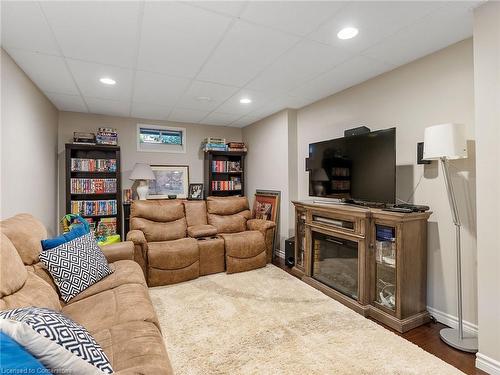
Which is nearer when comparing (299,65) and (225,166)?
(299,65)

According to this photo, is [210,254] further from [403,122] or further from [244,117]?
[403,122]

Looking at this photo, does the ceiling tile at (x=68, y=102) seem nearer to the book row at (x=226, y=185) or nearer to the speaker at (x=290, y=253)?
the book row at (x=226, y=185)

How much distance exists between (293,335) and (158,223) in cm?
244

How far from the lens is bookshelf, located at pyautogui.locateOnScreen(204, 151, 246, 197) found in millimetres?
4917

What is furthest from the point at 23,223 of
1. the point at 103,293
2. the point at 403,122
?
the point at 403,122

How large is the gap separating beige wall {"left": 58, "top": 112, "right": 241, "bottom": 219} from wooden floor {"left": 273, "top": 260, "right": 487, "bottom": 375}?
400cm

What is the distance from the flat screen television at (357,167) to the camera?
2438 mm

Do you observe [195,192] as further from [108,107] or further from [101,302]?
[101,302]

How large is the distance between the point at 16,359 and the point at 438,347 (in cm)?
249

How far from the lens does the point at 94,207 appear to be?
4148 mm

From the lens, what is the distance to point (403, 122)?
261cm

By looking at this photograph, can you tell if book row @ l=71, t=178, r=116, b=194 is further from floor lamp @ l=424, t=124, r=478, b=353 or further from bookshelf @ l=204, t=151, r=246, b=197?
floor lamp @ l=424, t=124, r=478, b=353

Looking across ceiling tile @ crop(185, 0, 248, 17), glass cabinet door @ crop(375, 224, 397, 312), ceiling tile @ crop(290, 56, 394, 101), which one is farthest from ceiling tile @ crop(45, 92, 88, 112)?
glass cabinet door @ crop(375, 224, 397, 312)

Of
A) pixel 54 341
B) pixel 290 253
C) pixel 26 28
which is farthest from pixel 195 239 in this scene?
pixel 54 341
